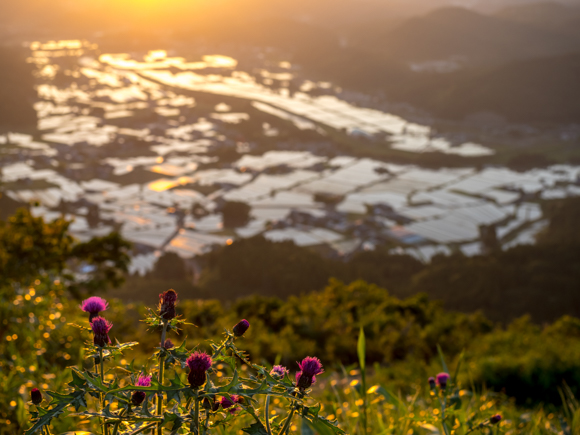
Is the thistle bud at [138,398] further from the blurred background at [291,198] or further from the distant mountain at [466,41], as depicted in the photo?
the distant mountain at [466,41]

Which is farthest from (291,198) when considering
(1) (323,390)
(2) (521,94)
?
(2) (521,94)

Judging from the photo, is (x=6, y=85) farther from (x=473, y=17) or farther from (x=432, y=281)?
(x=473, y=17)

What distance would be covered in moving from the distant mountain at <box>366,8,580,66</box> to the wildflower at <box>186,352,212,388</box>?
10920 centimetres

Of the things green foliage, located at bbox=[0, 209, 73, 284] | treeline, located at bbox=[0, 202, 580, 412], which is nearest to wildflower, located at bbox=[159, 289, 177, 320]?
treeline, located at bbox=[0, 202, 580, 412]

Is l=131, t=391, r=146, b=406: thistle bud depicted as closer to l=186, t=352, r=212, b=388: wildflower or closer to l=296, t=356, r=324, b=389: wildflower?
l=186, t=352, r=212, b=388: wildflower

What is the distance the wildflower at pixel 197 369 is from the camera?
945 mm

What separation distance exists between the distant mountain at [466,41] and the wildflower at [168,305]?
109094 millimetres

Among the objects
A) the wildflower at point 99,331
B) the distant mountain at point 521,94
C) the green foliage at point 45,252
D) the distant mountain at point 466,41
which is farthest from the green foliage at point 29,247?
the distant mountain at point 466,41

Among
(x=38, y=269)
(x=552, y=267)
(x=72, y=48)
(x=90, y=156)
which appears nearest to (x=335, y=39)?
(x=72, y=48)

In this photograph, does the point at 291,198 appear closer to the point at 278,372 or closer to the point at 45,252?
the point at 45,252

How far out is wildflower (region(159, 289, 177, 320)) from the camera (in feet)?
3.45

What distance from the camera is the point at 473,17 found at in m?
123

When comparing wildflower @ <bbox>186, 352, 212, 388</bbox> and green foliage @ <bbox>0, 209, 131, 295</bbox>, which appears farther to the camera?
green foliage @ <bbox>0, 209, 131, 295</bbox>

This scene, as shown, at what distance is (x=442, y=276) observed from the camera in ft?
63.0
